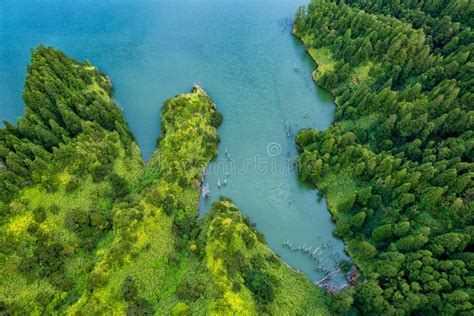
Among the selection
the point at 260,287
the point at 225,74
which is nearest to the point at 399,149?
the point at 260,287

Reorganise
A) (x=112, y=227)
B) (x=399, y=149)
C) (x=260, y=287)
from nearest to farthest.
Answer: (x=260, y=287)
(x=112, y=227)
(x=399, y=149)

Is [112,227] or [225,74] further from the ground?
[225,74]

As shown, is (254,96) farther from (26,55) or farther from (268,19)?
(26,55)

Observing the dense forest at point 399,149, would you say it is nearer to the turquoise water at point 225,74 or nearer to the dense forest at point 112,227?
the turquoise water at point 225,74

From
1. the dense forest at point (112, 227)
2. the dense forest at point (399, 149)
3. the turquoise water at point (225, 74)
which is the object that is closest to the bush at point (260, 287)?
the dense forest at point (112, 227)

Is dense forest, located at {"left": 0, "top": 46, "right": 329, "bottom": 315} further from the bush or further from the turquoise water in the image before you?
the turquoise water

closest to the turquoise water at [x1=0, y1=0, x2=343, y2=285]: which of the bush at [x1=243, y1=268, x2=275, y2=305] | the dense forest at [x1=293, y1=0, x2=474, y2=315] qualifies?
the dense forest at [x1=293, y1=0, x2=474, y2=315]

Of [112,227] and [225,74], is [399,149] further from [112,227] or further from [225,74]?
[112,227]
